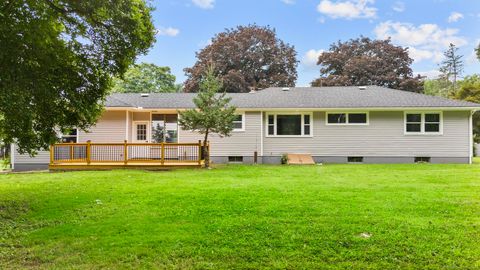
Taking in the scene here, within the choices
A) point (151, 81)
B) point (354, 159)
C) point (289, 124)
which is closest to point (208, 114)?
point (289, 124)

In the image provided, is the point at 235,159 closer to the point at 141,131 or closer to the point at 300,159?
the point at 300,159

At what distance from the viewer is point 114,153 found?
1479cm

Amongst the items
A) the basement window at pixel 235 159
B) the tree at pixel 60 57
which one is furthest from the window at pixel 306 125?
the tree at pixel 60 57

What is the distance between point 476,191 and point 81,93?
29.5 ft

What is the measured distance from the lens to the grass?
14.0 ft

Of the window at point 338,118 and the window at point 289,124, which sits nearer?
the window at point 338,118

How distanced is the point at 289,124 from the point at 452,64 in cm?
4550

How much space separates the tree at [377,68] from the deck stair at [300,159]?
19.2 metres

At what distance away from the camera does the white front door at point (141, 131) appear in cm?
1791

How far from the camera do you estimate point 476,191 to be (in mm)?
7629

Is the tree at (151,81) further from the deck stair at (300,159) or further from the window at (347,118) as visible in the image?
the window at (347,118)

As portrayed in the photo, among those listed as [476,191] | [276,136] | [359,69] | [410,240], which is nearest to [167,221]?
[410,240]

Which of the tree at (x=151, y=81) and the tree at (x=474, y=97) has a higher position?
the tree at (x=151, y=81)

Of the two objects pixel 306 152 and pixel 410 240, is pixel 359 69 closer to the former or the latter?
pixel 306 152
